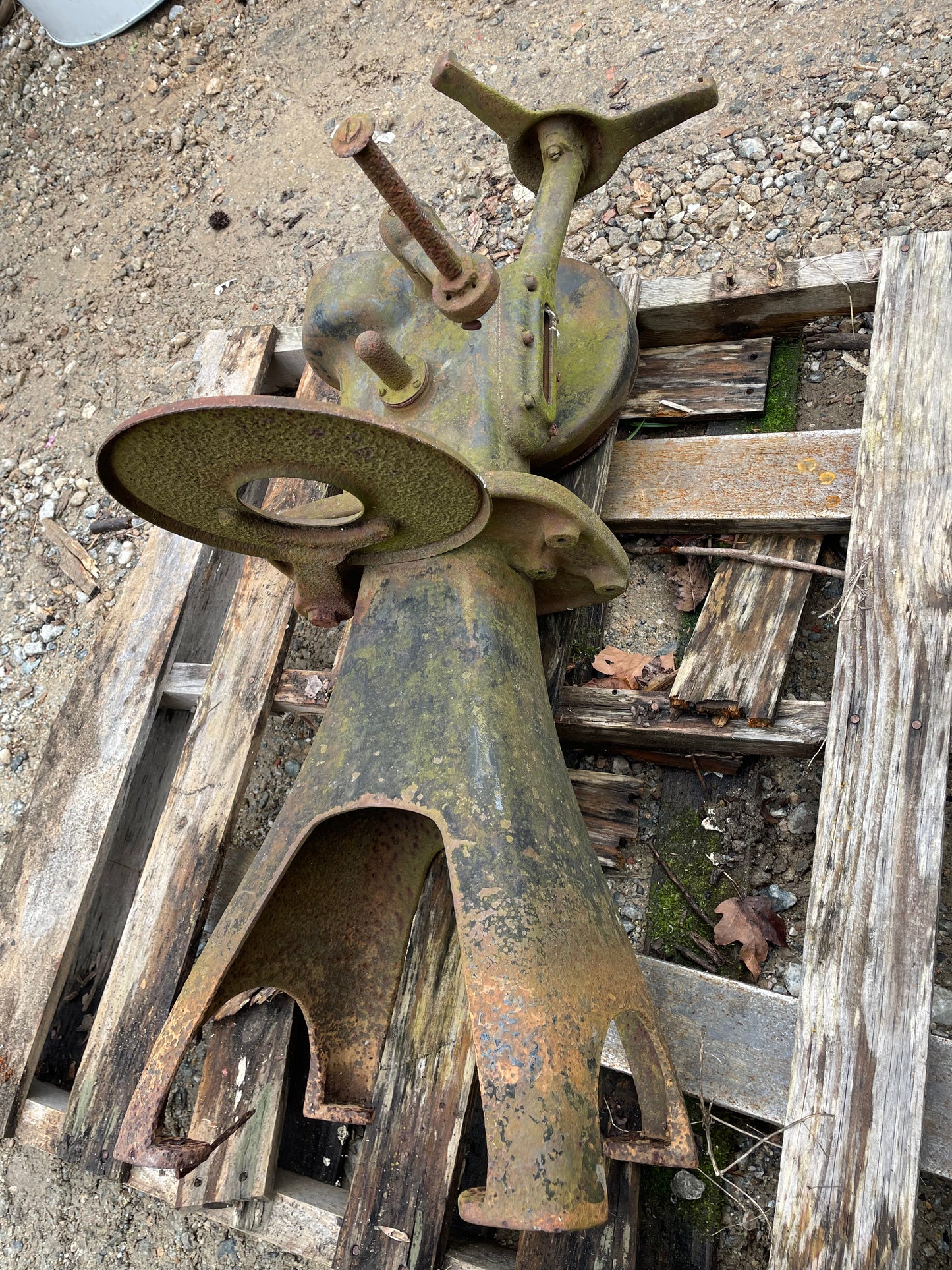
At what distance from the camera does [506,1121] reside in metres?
1.22

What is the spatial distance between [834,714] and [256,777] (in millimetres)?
1541

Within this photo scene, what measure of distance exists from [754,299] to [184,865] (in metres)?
1.93

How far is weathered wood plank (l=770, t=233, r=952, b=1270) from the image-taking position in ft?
4.54

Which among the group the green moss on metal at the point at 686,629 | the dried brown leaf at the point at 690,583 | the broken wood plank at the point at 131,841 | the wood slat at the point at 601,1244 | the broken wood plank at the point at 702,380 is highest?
the broken wood plank at the point at 702,380

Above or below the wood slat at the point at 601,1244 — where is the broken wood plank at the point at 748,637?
above

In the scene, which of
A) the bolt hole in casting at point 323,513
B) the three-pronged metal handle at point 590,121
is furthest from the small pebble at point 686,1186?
the three-pronged metal handle at point 590,121

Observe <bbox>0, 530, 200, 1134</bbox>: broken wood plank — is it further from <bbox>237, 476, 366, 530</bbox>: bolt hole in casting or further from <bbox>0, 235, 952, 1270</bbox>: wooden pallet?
<bbox>237, 476, 366, 530</bbox>: bolt hole in casting

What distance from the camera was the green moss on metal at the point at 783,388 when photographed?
222cm

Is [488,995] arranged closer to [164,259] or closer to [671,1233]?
[671,1233]

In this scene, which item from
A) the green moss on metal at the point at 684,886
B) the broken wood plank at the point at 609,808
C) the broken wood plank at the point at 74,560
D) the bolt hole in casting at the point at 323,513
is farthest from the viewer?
the broken wood plank at the point at 74,560

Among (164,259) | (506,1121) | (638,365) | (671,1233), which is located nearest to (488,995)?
(506,1121)

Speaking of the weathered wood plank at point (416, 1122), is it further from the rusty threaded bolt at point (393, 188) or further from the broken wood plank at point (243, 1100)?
the rusty threaded bolt at point (393, 188)

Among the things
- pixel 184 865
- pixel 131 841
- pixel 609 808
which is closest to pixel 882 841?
pixel 609 808

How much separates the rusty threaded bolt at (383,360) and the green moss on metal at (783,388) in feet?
3.14
